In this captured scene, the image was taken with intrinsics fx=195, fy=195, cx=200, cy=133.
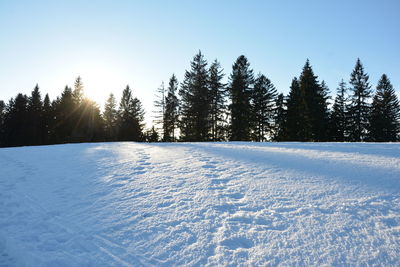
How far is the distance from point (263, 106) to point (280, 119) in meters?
3.63

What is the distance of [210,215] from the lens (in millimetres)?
2955

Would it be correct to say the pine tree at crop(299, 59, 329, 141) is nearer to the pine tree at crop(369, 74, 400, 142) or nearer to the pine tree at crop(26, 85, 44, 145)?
the pine tree at crop(369, 74, 400, 142)

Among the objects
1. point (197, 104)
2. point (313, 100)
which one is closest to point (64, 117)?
point (197, 104)

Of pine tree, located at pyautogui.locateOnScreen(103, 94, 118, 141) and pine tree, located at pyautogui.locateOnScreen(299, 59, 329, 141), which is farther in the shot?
pine tree, located at pyautogui.locateOnScreen(103, 94, 118, 141)

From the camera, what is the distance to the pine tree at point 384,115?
26922mm

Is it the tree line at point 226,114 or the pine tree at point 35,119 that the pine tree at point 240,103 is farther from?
the pine tree at point 35,119

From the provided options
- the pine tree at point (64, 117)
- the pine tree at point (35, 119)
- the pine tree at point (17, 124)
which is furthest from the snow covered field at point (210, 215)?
the pine tree at point (17, 124)

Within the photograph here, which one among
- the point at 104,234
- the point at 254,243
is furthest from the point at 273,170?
the point at 104,234

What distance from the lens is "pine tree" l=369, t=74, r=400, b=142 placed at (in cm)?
2692

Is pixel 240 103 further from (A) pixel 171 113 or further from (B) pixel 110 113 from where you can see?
(B) pixel 110 113

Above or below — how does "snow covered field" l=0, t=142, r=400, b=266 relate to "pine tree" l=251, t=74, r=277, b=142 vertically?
below

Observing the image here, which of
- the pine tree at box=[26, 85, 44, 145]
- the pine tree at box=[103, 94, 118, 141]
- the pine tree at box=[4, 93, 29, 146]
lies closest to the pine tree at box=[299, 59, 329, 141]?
the pine tree at box=[103, 94, 118, 141]

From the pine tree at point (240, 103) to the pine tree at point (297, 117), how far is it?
271 inches

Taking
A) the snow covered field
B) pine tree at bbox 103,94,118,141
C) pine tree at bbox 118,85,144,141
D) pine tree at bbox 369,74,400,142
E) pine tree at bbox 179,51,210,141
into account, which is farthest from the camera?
pine tree at bbox 103,94,118,141
